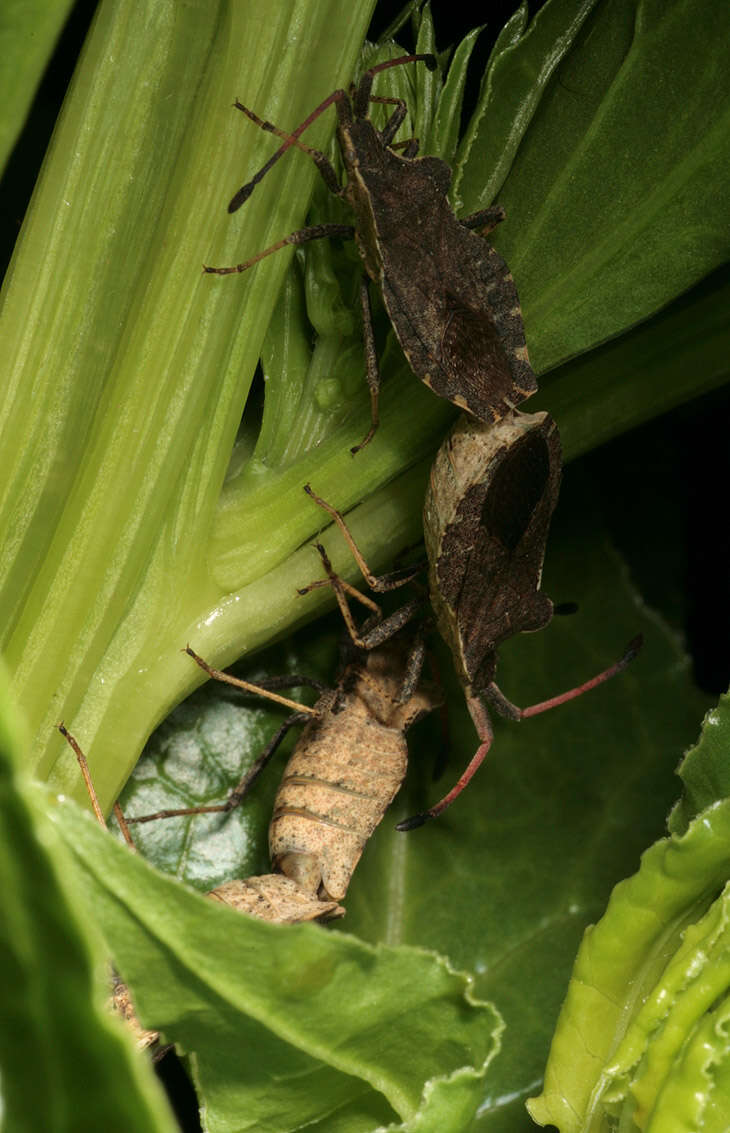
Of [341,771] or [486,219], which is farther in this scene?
[341,771]

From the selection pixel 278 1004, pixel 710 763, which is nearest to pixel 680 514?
pixel 710 763

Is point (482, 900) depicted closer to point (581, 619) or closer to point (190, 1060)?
point (581, 619)

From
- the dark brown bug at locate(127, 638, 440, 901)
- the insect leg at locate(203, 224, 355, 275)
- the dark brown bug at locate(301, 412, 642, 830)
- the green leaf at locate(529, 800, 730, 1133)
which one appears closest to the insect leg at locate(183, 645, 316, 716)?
the dark brown bug at locate(127, 638, 440, 901)

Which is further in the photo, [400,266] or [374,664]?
[374,664]

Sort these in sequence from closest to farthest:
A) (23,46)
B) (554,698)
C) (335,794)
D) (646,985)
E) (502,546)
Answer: (23,46) < (646,985) < (502,546) < (335,794) < (554,698)

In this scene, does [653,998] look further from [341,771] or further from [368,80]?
[368,80]

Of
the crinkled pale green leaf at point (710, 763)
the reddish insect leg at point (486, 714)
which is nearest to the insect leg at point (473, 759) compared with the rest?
the reddish insect leg at point (486, 714)

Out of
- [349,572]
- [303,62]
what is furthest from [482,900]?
[303,62]
